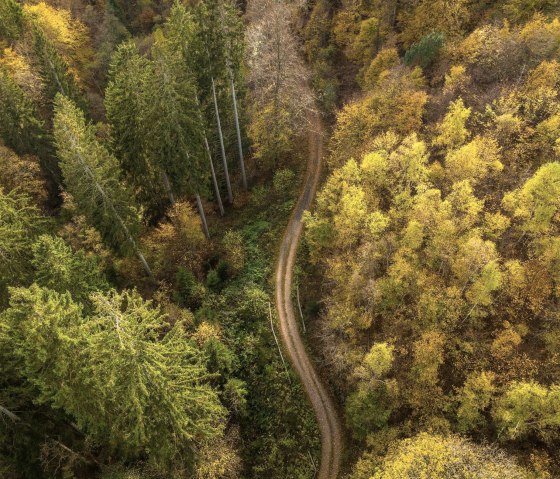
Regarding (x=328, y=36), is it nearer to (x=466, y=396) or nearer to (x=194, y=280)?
(x=194, y=280)

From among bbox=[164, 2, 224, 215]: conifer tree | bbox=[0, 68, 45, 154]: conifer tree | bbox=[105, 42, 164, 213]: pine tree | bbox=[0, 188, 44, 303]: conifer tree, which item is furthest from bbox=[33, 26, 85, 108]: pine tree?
bbox=[0, 188, 44, 303]: conifer tree

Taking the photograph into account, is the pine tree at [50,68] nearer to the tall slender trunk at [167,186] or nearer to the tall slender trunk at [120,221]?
the tall slender trunk at [167,186]

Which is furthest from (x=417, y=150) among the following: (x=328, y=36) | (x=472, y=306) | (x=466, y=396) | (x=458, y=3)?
(x=328, y=36)

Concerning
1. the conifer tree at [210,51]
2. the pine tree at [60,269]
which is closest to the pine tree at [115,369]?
the pine tree at [60,269]

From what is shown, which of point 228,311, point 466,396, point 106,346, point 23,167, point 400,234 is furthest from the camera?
point 23,167

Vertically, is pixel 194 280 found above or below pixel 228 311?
above

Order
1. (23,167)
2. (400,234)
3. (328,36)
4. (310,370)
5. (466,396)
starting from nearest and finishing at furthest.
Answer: (466,396) < (400,234) < (310,370) < (23,167) < (328,36)

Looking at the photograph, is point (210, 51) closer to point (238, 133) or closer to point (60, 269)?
point (238, 133)
